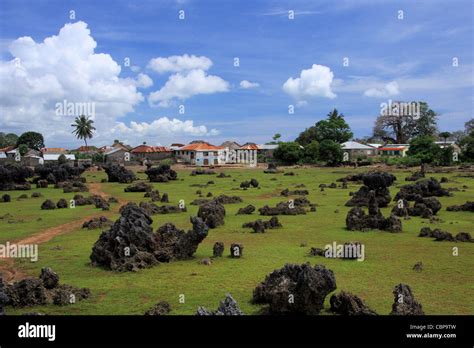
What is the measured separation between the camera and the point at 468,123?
15388 cm

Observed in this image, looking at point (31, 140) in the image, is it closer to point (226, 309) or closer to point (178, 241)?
point (178, 241)

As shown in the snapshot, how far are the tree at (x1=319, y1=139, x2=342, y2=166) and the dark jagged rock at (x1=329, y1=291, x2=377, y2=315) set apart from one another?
94.0 meters

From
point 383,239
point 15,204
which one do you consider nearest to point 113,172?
point 15,204

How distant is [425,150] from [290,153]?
28.3 meters

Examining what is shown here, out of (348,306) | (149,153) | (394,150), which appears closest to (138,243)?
(348,306)

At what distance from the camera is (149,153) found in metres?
140

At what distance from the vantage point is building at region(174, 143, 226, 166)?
421 feet

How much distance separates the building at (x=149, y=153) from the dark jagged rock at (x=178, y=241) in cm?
11627

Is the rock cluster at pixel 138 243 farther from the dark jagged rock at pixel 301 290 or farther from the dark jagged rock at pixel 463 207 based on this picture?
the dark jagged rock at pixel 463 207

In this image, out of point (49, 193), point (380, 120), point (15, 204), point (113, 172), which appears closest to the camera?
point (15, 204)

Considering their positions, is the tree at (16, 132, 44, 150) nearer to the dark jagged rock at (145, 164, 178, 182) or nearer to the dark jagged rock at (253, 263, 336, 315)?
the dark jagged rock at (145, 164, 178, 182)

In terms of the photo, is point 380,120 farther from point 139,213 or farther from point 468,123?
point 139,213

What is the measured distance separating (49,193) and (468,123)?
132 metres

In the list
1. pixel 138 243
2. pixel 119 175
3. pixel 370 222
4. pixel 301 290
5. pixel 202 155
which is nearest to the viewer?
pixel 301 290
